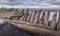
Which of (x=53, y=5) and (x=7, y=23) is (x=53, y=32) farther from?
(x=7, y=23)

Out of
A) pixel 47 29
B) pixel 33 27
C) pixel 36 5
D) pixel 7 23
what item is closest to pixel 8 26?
pixel 7 23

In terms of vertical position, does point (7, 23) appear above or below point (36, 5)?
below

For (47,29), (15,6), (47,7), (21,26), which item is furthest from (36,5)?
(47,29)

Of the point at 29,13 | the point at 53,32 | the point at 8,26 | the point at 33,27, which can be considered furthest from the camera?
the point at 8,26

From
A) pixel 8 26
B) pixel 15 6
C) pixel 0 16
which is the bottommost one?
pixel 8 26

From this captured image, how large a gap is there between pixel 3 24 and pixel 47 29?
0.73 metres

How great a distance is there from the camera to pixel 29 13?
1355 mm

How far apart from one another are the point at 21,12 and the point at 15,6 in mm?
143

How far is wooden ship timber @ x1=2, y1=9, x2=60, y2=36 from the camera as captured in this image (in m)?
0.88

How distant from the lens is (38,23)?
1110 mm

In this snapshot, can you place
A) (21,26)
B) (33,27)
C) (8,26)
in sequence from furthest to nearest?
(8,26)
(21,26)
(33,27)

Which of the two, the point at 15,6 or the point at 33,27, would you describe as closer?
the point at 33,27

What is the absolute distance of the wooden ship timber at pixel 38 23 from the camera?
2.90 ft

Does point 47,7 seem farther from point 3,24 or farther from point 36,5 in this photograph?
point 3,24
